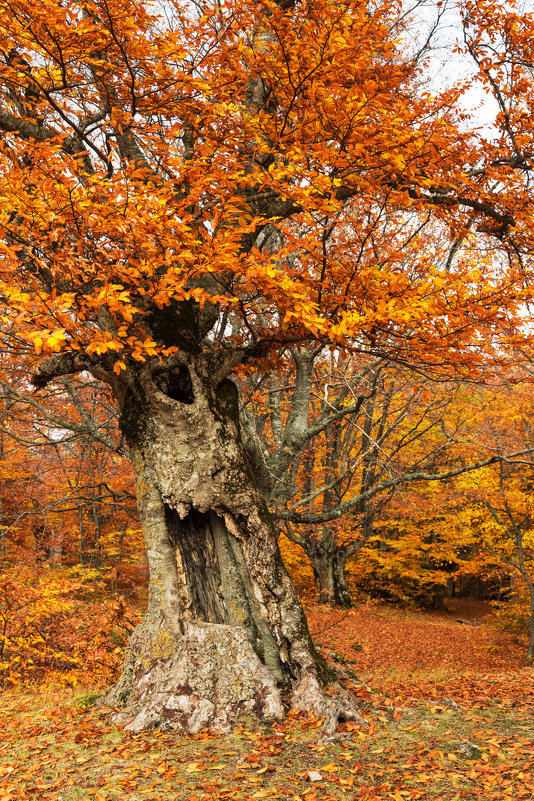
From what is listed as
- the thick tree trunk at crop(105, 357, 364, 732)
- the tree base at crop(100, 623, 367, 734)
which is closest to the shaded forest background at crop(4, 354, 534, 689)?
the thick tree trunk at crop(105, 357, 364, 732)

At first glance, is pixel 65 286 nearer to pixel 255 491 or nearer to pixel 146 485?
pixel 146 485

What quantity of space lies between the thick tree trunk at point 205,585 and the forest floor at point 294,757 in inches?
11.4

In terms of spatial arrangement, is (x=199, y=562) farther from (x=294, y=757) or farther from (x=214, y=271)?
(x=214, y=271)

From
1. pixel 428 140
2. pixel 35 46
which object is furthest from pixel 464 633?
pixel 35 46

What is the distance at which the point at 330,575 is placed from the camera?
15828 millimetres

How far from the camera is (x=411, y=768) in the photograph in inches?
138

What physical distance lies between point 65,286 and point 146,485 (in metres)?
2.21

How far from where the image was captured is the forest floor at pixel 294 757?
3262 millimetres

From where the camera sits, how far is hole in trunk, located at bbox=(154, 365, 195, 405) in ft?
17.3

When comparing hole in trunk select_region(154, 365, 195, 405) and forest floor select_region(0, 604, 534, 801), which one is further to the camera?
hole in trunk select_region(154, 365, 195, 405)

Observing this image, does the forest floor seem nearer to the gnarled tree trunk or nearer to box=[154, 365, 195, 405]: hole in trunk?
box=[154, 365, 195, 405]: hole in trunk

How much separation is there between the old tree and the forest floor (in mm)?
340

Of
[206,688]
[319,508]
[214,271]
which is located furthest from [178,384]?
[319,508]

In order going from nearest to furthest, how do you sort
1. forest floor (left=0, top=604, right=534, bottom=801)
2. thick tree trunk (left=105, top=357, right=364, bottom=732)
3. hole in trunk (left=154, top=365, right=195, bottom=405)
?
1. forest floor (left=0, top=604, right=534, bottom=801)
2. thick tree trunk (left=105, top=357, right=364, bottom=732)
3. hole in trunk (left=154, top=365, right=195, bottom=405)
